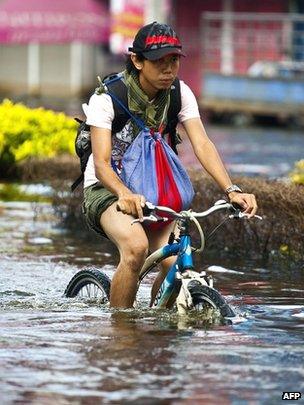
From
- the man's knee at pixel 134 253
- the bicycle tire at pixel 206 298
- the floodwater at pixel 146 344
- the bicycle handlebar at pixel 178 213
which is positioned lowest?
the floodwater at pixel 146 344

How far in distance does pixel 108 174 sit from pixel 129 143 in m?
0.44

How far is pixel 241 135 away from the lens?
104 ft

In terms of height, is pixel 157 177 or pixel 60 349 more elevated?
pixel 157 177

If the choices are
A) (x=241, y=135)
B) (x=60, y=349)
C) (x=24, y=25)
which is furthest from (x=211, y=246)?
(x=24, y=25)

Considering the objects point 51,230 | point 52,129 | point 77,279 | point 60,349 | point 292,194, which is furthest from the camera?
point 52,129

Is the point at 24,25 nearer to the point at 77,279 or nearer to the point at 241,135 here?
the point at 241,135

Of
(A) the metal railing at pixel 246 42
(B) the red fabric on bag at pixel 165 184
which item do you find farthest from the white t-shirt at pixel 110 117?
(A) the metal railing at pixel 246 42

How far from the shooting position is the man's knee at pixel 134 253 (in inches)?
328

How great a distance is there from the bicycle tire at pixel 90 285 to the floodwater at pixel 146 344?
84 mm

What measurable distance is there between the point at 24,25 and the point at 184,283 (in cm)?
3772

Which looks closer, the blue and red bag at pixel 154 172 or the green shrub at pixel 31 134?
the blue and red bag at pixel 154 172

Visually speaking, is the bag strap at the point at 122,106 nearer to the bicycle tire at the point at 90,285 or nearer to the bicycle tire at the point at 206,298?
the bicycle tire at the point at 206,298

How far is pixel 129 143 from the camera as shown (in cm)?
868

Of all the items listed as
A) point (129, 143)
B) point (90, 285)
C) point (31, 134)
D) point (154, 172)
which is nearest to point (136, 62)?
point (129, 143)
